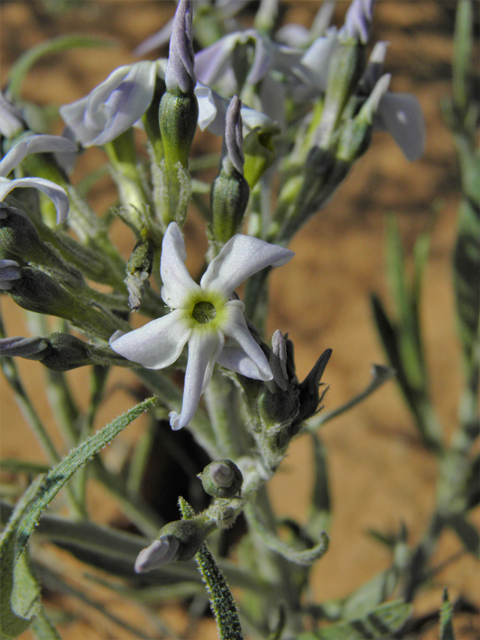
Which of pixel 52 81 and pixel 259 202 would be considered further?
pixel 52 81

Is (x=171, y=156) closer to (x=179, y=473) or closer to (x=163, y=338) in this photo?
(x=163, y=338)

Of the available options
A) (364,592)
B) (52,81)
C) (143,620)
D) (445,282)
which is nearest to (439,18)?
(445,282)

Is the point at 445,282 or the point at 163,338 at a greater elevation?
the point at 163,338

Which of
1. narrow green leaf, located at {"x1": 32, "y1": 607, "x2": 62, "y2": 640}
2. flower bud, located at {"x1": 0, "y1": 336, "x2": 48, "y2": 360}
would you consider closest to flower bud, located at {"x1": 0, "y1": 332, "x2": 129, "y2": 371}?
flower bud, located at {"x1": 0, "y1": 336, "x2": 48, "y2": 360}

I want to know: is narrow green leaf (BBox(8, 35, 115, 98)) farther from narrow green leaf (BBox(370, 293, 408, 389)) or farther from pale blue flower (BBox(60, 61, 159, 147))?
narrow green leaf (BBox(370, 293, 408, 389))

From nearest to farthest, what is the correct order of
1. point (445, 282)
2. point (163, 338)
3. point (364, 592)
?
point (163, 338) < point (364, 592) < point (445, 282)

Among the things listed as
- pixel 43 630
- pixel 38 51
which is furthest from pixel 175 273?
pixel 38 51

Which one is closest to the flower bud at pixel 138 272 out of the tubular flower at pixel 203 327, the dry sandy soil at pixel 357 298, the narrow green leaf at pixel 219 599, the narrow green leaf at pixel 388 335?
the tubular flower at pixel 203 327

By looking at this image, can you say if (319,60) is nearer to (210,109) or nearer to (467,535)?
(210,109)
